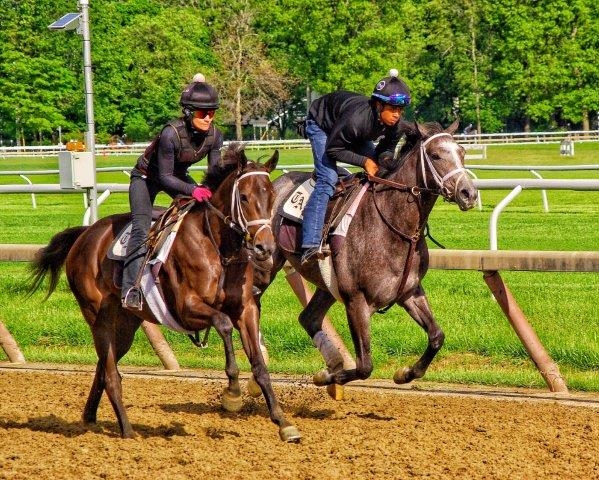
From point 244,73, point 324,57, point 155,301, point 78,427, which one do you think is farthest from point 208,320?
point 244,73

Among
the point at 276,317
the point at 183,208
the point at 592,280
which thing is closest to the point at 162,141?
the point at 183,208

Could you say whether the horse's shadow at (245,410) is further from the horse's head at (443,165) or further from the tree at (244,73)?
the tree at (244,73)

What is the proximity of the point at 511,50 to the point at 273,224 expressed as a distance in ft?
171

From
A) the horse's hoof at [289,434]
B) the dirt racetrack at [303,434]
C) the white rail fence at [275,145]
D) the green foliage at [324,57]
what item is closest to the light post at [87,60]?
the dirt racetrack at [303,434]

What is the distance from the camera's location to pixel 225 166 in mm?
7203

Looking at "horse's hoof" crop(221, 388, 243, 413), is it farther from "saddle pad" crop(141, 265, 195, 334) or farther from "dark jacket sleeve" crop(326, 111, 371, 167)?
"dark jacket sleeve" crop(326, 111, 371, 167)

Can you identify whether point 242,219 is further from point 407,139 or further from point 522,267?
point 522,267

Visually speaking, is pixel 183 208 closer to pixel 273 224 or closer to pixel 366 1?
pixel 273 224

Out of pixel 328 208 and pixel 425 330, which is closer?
pixel 425 330

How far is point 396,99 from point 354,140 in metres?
→ 0.48

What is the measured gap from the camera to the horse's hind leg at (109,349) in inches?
296

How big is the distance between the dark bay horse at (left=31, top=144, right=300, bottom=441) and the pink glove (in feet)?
0.13

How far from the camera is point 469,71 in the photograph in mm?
62094

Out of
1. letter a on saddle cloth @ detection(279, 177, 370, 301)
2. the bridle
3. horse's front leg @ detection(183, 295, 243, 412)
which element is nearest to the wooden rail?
letter a on saddle cloth @ detection(279, 177, 370, 301)
